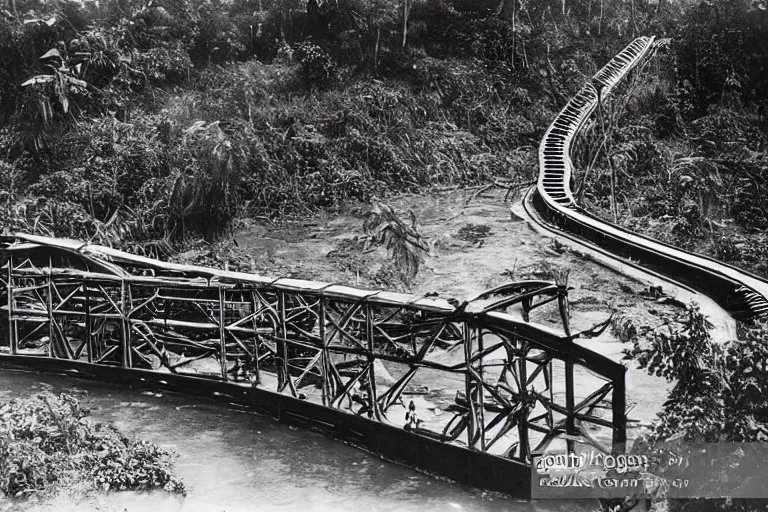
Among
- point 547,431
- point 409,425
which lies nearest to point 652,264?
point 547,431

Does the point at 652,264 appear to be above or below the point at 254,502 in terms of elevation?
above

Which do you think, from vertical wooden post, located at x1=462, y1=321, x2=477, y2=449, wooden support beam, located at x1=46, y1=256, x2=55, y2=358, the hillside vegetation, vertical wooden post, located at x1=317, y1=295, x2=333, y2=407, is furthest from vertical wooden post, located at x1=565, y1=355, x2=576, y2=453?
wooden support beam, located at x1=46, y1=256, x2=55, y2=358

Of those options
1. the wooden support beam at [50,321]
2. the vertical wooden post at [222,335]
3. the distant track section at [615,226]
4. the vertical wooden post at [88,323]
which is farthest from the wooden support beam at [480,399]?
the wooden support beam at [50,321]

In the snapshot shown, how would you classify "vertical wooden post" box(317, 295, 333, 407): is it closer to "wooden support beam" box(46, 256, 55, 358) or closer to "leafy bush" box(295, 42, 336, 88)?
"wooden support beam" box(46, 256, 55, 358)

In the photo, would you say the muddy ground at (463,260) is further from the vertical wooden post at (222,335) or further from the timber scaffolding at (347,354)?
the vertical wooden post at (222,335)

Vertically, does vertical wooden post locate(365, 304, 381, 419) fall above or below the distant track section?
below

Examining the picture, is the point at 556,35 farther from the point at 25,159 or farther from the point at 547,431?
the point at 25,159
